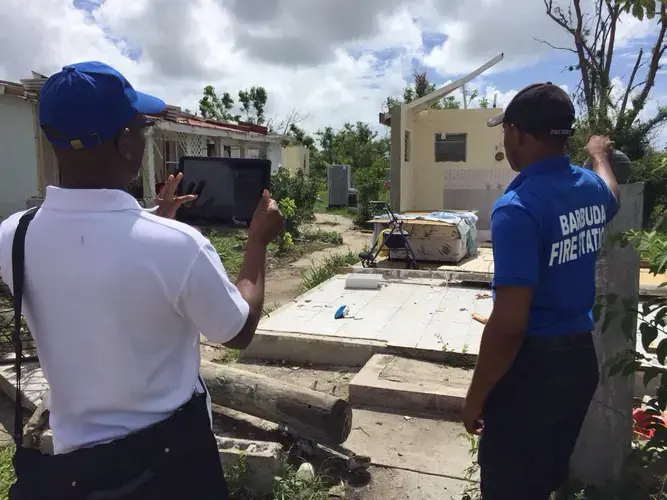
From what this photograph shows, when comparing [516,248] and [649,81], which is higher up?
[649,81]

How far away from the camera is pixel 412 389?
14.1 feet

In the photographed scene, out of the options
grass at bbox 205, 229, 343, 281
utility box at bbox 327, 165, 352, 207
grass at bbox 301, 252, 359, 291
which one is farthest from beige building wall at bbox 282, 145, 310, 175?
grass at bbox 301, 252, 359, 291

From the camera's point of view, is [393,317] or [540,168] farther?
[393,317]

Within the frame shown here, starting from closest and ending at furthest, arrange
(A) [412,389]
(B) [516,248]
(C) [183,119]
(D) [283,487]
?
(B) [516,248] → (D) [283,487] → (A) [412,389] → (C) [183,119]

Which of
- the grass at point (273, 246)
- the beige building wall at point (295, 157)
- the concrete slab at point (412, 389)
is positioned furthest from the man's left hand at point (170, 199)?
the beige building wall at point (295, 157)

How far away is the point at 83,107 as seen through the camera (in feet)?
4.52

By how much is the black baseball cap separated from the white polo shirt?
3.99ft

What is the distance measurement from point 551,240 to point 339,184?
21.7 metres

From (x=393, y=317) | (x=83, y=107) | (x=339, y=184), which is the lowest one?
(x=393, y=317)

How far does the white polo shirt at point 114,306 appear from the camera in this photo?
1.31m

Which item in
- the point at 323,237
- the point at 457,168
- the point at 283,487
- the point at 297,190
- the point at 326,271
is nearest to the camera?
the point at 283,487

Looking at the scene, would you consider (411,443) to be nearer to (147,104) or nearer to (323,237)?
(147,104)

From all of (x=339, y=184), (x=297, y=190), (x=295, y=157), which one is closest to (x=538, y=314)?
(x=297, y=190)

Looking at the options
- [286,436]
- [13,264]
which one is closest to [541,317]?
[13,264]
